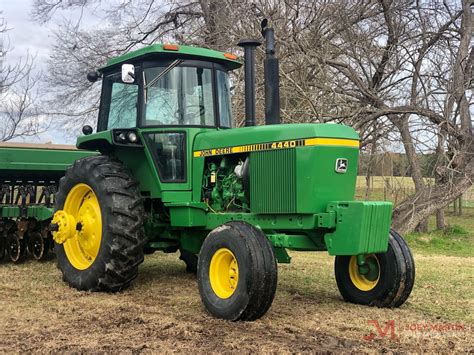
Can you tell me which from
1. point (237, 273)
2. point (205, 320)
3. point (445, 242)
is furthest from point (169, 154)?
point (445, 242)

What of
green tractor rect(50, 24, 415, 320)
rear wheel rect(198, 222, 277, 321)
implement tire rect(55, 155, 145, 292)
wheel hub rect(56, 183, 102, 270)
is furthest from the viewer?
wheel hub rect(56, 183, 102, 270)

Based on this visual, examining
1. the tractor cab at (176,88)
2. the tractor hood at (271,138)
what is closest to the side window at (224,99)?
the tractor cab at (176,88)

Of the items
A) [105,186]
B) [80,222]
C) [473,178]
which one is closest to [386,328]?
[105,186]

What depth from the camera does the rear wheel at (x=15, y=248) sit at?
8.39 metres

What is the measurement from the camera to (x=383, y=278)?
225 inches

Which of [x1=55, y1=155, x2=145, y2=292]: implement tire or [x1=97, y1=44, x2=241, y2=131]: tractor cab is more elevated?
[x1=97, y1=44, x2=241, y2=131]: tractor cab

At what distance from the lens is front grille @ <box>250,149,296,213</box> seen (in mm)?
5426

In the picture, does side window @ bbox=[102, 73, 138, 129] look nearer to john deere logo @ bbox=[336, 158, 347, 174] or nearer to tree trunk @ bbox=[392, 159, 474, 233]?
john deere logo @ bbox=[336, 158, 347, 174]

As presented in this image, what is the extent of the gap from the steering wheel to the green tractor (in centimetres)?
1

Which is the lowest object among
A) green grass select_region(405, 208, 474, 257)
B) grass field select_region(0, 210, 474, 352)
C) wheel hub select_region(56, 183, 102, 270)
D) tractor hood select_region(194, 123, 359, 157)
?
green grass select_region(405, 208, 474, 257)

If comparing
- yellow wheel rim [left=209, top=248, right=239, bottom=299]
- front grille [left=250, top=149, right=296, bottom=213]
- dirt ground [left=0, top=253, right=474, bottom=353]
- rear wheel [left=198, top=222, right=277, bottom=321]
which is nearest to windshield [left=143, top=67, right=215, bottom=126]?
front grille [left=250, top=149, right=296, bottom=213]

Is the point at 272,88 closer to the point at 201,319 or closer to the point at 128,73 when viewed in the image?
the point at 128,73

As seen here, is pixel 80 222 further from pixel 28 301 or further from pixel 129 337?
pixel 129 337

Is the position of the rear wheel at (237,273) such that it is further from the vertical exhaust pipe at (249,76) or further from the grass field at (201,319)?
the vertical exhaust pipe at (249,76)
